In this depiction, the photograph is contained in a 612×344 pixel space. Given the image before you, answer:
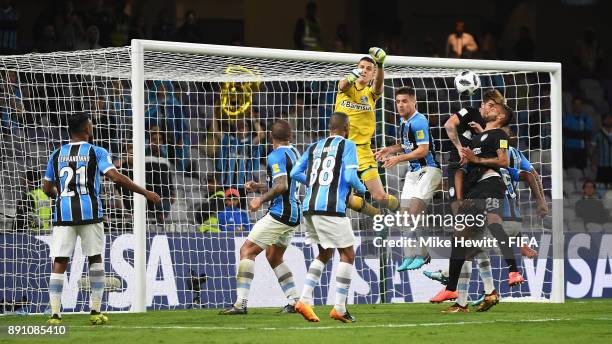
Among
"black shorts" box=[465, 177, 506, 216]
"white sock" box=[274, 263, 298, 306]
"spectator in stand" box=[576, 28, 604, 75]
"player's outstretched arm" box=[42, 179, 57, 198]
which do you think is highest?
"spectator in stand" box=[576, 28, 604, 75]

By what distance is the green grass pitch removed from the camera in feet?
30.6

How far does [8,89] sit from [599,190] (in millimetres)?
10997

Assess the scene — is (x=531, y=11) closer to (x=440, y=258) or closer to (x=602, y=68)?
(x=602, y=68)

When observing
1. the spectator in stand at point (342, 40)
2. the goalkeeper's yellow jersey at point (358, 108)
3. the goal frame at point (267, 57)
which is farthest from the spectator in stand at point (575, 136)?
the goalkeeper's yellow jersey at point (358, 108)

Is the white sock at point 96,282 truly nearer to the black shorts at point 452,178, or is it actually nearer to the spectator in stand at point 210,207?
the black shorts at point 452,178

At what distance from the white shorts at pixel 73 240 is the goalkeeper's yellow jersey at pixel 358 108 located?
141 inches

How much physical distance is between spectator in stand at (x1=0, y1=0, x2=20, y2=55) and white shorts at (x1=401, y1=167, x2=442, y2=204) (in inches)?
348

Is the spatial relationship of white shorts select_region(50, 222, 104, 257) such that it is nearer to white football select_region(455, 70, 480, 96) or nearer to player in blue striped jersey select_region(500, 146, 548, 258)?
player in blue striped jersey select_region(500, 146, 548, 258)

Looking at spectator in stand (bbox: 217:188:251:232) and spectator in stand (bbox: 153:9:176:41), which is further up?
spectator in stand (bbox: 153:9:176:41)

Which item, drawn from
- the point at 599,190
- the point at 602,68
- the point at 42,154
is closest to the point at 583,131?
the point at 599,190

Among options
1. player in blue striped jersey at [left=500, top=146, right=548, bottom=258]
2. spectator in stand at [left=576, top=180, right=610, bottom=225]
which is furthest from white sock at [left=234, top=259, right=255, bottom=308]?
spectator in stand at [left=576, top=180, right=610, bottom=225]

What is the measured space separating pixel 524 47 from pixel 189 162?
9.90 metres

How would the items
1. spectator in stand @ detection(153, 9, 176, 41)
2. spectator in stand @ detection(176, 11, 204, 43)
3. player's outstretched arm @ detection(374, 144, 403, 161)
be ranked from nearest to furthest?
player's outstretched arm @ detection(374, 144, 403, 161)
spectator in stand @ detection(153, 9, 176, 41)
spectator in stand @ detection(176, 11, 204, 43)

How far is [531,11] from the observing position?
26.7 m
